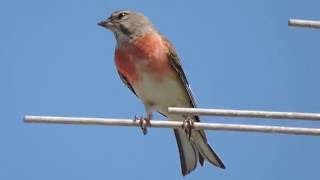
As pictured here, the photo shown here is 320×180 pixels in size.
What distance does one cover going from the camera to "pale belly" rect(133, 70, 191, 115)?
32.6 feet

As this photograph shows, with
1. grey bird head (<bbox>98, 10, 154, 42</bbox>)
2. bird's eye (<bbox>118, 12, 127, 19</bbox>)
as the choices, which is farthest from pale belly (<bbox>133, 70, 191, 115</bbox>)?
bird's eye (<bbox>118, 12, 127, 19</bbox>)

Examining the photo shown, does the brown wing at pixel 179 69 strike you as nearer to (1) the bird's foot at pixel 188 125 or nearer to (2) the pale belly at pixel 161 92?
(2) the pale belly at pixel 161 92

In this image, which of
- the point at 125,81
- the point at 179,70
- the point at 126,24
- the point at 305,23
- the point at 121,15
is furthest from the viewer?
the point at 121,15

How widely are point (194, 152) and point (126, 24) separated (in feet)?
8.09

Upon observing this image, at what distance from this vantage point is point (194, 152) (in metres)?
9.39

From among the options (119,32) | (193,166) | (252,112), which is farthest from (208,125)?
(119,32)

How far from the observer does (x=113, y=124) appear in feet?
17.5

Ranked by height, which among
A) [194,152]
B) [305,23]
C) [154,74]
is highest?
[305,23]

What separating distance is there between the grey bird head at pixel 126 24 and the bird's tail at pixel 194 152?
184cm

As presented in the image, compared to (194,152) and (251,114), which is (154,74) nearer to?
(194,152)

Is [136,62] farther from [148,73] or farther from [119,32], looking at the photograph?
[119,32]

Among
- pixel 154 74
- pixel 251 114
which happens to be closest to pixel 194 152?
pixel 154 74

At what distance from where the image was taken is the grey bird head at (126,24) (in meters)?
10.6

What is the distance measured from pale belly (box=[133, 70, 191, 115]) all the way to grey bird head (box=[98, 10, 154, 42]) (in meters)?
0.87
